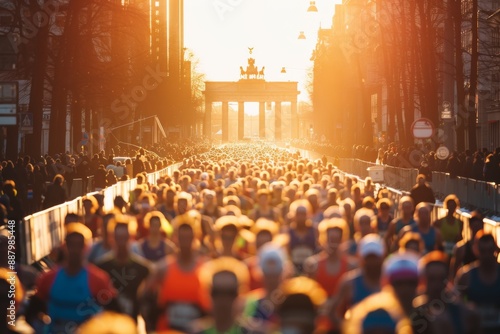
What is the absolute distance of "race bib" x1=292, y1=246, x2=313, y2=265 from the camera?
47.0ft

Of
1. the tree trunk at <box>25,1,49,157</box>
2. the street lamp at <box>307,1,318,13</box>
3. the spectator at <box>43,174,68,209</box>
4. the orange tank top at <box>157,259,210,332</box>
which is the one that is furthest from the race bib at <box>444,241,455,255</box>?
the street lamp at <box>307,1,318,13</box>

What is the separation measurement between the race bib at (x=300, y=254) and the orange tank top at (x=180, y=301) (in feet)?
12.7

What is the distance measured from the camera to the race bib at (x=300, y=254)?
1432cm

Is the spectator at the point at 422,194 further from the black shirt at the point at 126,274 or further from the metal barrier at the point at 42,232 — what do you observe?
the black shirt at the point at 126,274

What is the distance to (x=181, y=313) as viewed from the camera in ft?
33.8

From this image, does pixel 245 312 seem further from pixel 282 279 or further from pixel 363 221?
pixel 363 221

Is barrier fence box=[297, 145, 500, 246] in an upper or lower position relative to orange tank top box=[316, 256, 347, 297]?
lower

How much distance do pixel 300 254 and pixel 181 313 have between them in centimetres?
424

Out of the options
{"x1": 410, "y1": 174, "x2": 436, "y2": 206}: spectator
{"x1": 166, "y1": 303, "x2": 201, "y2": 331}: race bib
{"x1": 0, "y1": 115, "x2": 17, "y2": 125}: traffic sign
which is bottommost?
{"x1": 166, "y1": 303, "x2": 201, "y2": 331}: race bib

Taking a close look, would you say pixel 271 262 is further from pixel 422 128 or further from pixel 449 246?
pixel 422 128

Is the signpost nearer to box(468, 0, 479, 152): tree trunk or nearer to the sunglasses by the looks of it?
box(468, 0, 479, 152): tree trunk

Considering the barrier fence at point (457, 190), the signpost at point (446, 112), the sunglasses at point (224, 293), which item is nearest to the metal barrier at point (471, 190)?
the barrier fence at point (457, 190)

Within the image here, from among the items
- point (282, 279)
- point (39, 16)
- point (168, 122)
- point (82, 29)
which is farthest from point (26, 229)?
point (168, 122)

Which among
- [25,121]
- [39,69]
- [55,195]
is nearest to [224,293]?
[55,195]
